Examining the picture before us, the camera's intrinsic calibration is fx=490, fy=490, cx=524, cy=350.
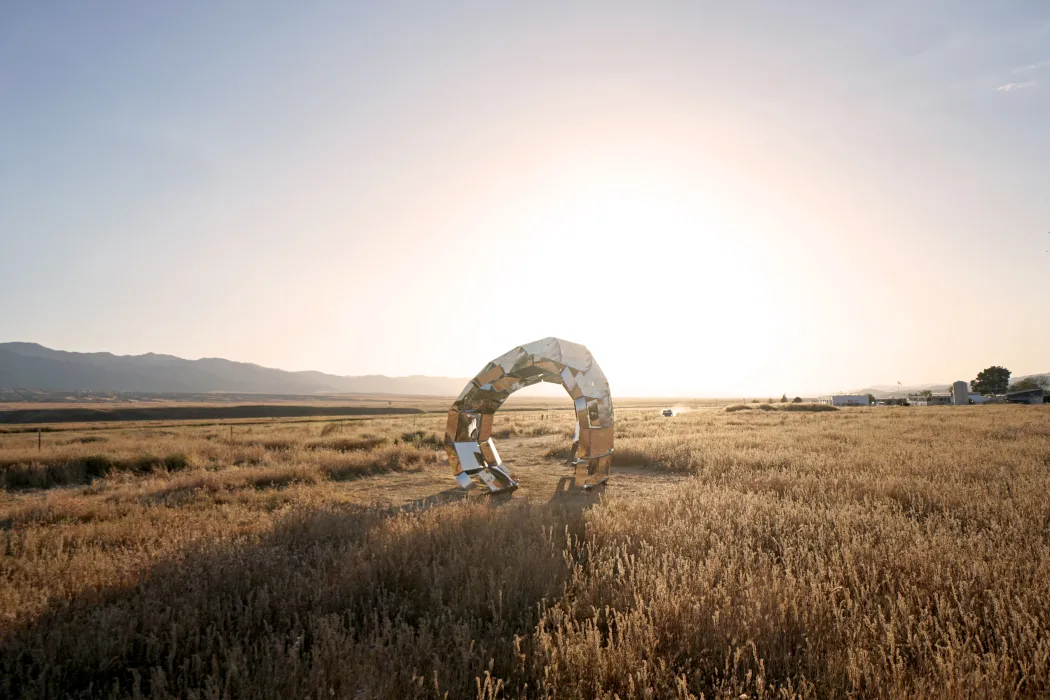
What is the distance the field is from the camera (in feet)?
11.5

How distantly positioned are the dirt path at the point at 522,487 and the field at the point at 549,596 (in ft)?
4.94

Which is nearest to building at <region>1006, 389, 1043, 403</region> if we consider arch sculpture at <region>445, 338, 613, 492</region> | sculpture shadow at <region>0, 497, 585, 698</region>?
arch sculpture at <region>445, 338, 613, 492</region>

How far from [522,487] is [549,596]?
358 inches

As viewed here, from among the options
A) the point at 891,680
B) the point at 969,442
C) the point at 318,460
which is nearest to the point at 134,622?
the point at 891,680

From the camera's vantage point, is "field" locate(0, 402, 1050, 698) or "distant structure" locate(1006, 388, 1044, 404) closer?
"field" locate(0, 402, 1050, 698)

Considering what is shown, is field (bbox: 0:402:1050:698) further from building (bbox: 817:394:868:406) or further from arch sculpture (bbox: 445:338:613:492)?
building (bbox: 817:394:868:406)

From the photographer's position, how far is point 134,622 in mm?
4301

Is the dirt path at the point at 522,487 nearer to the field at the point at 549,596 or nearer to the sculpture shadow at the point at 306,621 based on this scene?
the field at the point at 549,596


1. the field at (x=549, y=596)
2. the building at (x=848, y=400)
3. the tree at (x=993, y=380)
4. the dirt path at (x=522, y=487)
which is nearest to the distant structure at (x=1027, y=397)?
the building at (x=848, y=400)

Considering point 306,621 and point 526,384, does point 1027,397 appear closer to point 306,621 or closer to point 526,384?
point 526,384

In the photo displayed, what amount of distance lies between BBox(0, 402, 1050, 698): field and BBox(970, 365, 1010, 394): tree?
107 m

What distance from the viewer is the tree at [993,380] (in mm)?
88312

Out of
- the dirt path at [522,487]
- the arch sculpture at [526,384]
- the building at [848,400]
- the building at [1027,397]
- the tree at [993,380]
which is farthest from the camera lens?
the tree at [993,380]

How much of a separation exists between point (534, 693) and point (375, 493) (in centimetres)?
1043
